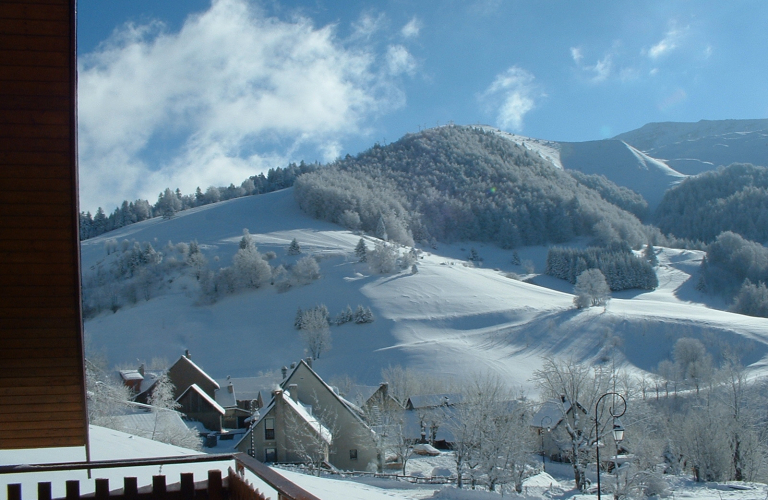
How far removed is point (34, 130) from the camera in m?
5.19

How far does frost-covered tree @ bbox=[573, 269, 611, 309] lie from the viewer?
79.0 meters

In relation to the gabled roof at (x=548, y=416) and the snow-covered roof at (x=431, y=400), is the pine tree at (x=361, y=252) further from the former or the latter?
the gabled roof at (x=548, y=416)

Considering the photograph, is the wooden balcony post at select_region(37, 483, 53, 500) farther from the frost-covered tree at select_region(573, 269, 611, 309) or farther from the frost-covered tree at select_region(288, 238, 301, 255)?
the frost-covered tree at select_region(288, 238, 301, 255)

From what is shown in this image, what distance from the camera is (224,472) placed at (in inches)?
256

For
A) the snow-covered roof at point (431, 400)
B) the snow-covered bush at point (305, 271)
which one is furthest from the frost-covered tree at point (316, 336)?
the snow-covered roof at point (431, 400)

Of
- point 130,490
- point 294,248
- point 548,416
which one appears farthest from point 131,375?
point 294,248

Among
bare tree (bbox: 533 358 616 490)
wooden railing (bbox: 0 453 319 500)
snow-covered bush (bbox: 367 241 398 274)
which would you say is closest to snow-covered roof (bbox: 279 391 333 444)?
bare tree (bbox: 533 358 616 490)

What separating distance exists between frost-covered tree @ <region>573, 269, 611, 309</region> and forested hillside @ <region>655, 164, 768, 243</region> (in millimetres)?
98422

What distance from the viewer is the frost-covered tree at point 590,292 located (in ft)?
259

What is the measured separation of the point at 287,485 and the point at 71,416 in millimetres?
4720

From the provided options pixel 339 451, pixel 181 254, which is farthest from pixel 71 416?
pixel 181 254

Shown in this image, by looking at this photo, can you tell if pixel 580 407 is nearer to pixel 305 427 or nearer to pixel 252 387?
pixel 305 427

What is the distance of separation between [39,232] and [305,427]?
23.8 m

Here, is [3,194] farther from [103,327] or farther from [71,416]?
[103,327]
